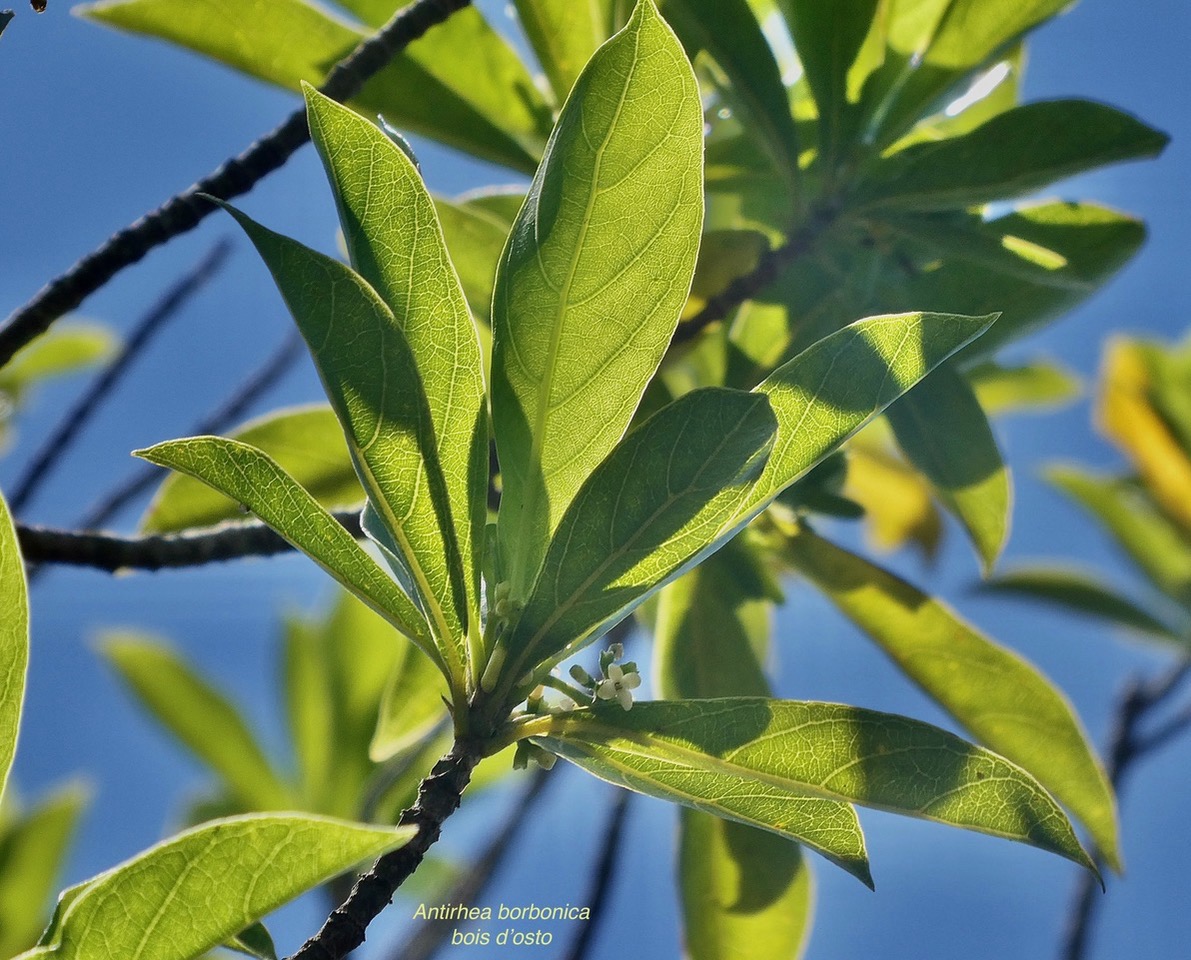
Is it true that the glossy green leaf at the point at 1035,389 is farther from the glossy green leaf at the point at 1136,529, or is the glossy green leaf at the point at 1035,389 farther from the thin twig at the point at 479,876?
the thin twig at the point at 479,876

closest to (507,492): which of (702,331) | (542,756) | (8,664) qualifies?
(542,756)

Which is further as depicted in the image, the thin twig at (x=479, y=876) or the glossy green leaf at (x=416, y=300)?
the thin twig at (x=479, y=876)

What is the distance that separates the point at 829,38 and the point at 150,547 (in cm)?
107

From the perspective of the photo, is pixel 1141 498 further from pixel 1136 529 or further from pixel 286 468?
pixel 286 468

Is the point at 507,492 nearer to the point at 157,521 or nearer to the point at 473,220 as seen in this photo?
the point at 473,220

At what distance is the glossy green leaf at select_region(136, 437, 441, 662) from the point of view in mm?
823

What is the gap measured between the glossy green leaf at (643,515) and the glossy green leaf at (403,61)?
2.89ft

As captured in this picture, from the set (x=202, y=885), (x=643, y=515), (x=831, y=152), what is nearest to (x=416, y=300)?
(x=643, y=515)

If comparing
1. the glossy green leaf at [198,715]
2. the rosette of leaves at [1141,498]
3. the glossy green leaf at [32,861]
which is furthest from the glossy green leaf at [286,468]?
the rosette of leaves at [1141,498]

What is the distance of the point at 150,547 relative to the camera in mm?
1263

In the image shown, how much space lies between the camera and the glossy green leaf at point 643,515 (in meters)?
0.86

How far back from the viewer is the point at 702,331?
4.94ft

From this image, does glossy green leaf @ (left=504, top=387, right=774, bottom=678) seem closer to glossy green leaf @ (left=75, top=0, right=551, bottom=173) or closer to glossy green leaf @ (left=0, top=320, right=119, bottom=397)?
glossy green leaf @ (left=75, top=0, right=551, bottom=173)

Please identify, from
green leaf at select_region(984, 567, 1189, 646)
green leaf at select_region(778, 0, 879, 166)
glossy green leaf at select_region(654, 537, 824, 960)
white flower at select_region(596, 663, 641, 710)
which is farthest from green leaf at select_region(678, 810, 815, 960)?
green leaf at select_region(984, 567, 1189, 646)
